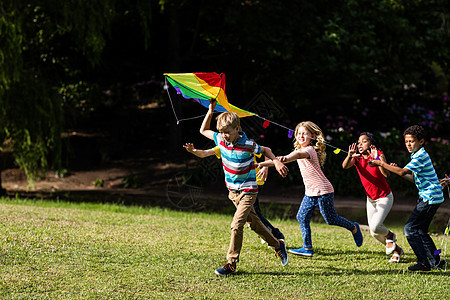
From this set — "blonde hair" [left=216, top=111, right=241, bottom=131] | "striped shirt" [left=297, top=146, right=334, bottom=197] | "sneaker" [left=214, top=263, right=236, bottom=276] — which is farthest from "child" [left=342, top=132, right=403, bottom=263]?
"sneaker" [left=214, top=263, right=236, bottom=276]

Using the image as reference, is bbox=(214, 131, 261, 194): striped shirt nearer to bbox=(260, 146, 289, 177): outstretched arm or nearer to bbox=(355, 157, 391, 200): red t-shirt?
bbox=(260, 146, 289, 177): outstretched arm

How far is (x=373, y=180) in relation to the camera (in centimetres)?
636

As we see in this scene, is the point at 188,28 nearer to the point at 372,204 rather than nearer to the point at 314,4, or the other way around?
the point at 314,4

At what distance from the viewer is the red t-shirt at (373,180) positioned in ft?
20.8

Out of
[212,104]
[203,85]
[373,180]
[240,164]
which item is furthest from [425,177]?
[203,85]

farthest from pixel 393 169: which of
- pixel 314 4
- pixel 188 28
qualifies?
pixel 188 28

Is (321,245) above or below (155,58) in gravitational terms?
below

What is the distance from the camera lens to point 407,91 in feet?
52.2

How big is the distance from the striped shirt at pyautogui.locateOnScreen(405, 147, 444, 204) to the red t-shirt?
2.02ft

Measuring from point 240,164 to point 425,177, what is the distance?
1.96 metres

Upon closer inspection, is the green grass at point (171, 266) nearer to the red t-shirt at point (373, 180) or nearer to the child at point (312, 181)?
the child at point (312, 181)

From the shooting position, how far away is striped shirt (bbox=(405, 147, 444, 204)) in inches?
221

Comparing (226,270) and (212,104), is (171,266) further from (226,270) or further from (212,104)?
(212,104)

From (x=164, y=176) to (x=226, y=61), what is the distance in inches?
140
